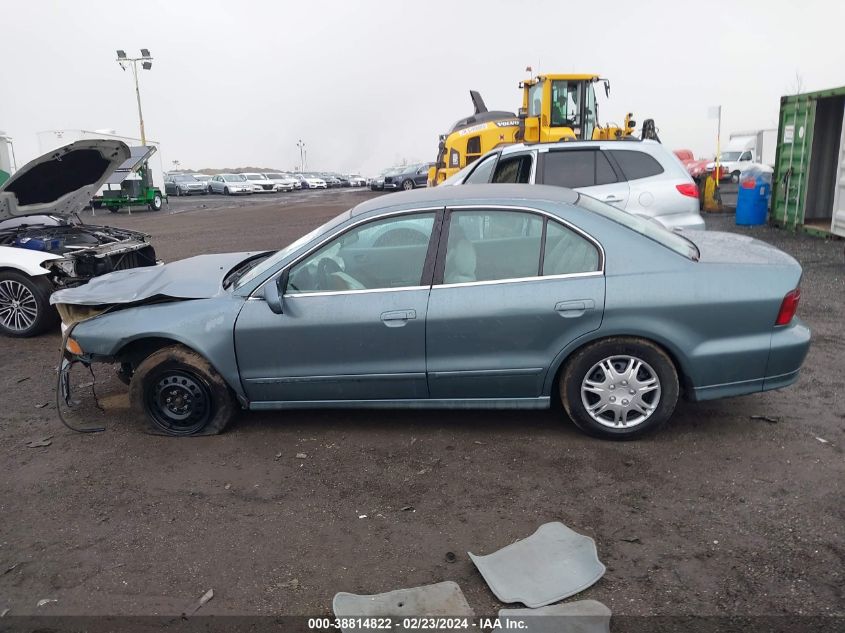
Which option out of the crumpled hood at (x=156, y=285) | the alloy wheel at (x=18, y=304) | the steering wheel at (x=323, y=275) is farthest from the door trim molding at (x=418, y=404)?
the alloy wheel at (x=18, y=304)

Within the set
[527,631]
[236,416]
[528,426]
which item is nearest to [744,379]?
[528,426]

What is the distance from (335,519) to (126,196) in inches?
1167

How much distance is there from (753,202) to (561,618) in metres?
14.2

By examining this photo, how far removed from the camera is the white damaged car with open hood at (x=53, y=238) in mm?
6973

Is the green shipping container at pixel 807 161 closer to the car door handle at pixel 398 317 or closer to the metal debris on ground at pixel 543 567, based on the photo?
the car door handle at pixel 398 317

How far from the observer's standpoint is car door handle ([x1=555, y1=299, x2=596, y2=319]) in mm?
3850

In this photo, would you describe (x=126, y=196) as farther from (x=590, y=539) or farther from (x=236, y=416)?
(x=590, y=539)

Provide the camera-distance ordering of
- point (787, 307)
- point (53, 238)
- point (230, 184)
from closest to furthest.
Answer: point (787, 307) < point (53, 238) < point (230, 184)

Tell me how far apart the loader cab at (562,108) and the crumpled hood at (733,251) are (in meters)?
9.41

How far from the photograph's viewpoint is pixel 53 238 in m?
7.34

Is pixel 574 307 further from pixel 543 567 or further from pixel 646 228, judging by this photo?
pixel 543 567

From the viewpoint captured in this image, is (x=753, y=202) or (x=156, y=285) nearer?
(x=156, y=285)

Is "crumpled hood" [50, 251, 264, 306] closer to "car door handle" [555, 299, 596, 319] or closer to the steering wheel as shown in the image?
the steering wheel

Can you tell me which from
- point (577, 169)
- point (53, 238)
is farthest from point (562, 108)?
point (53, 238)
